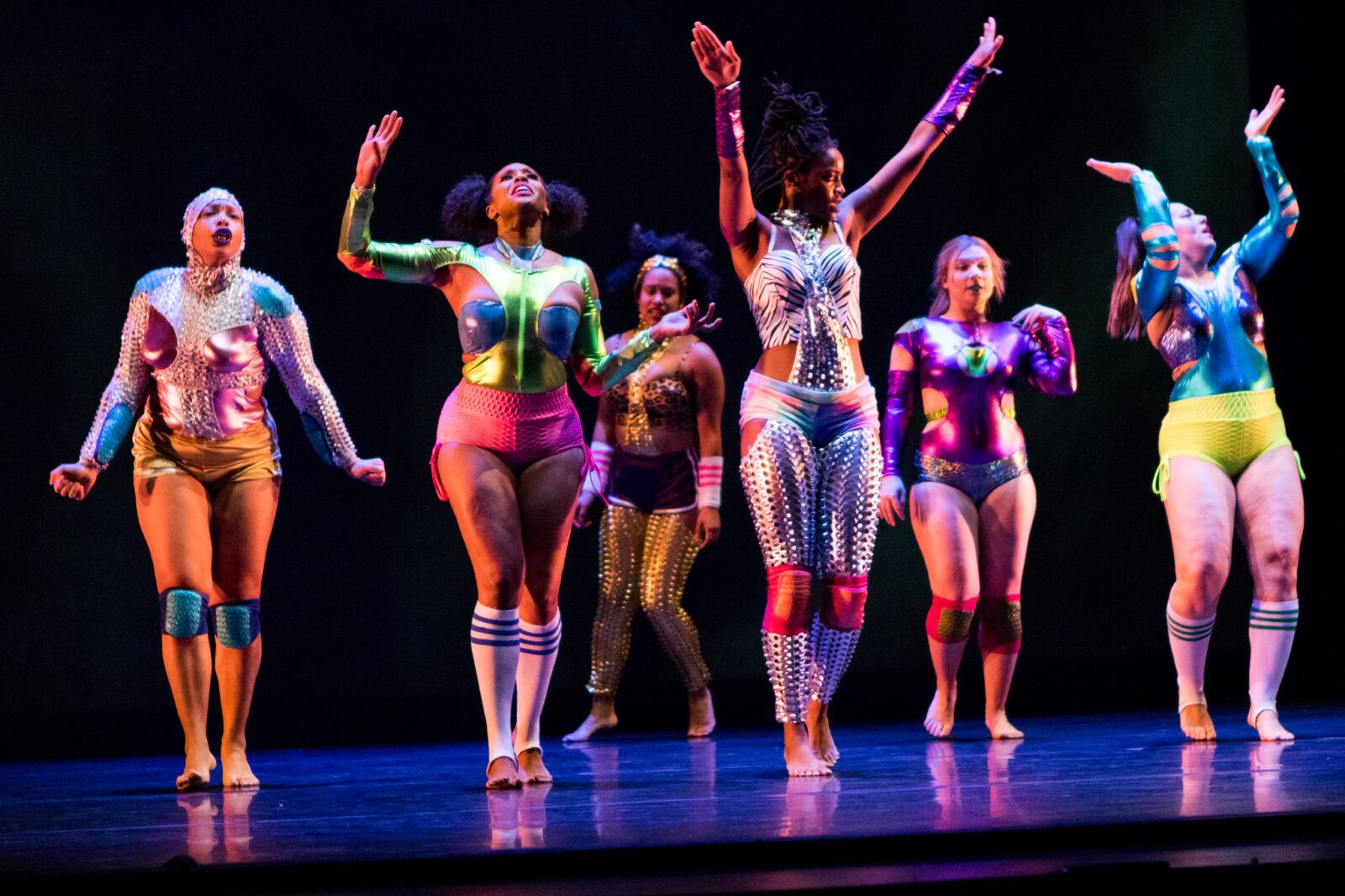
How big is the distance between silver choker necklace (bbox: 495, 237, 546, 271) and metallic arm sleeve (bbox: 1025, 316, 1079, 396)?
2.12m

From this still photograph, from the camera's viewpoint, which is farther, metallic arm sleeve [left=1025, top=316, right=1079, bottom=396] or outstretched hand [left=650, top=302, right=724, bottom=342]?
metallic arm sleeve [left=1025, top=316, right=1079, bottom=396]

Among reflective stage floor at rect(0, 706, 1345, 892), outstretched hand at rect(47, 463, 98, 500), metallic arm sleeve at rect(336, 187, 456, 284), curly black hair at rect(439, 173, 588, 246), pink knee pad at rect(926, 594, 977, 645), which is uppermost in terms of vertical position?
curly black hair at rect(439, 173, 588, 246)

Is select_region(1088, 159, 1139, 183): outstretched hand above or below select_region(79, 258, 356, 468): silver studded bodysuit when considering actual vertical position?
above

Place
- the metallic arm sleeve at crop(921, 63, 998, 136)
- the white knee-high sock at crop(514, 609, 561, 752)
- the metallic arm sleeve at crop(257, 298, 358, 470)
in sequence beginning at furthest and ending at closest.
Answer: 1. the metallic arm sleeve at crop(257, 298, 358, 470)
2. the metallic arm sleeve at crop(921, 63, 998, 136)
3. the white knee-high sock at crop(514, 609, 561, 752)

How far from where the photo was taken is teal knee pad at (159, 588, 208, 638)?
410cm

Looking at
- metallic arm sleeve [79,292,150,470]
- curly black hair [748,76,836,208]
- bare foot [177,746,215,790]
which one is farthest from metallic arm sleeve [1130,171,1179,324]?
bare foot [177,746,215,790]

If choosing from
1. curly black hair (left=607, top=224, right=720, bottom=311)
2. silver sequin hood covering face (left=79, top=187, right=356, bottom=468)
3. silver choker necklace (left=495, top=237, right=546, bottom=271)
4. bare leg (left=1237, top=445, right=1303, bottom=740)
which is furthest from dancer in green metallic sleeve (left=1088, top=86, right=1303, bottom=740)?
silver sequin hood covering face (left=79, top=187, right=356, bottom=468)

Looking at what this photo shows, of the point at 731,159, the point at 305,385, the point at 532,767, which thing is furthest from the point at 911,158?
the point at 532,767

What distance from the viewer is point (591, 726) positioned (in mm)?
5762

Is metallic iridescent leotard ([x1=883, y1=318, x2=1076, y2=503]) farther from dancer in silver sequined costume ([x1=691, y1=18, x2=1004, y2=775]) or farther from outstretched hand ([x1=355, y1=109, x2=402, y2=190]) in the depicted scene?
outstretched hand ([x1=355, y1=109, x2=402, y2=190])

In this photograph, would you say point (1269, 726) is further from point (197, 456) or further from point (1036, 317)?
point (197, 456)

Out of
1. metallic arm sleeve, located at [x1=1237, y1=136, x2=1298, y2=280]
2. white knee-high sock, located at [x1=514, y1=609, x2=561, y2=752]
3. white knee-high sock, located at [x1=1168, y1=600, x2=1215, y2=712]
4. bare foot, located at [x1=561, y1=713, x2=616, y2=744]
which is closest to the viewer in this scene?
white knee-high sock, located at [x1=514, y1=609, x2=561, y2=752]

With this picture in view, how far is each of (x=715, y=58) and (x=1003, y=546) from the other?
235 centimetres

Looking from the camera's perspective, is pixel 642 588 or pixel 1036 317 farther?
pixel 642 588
